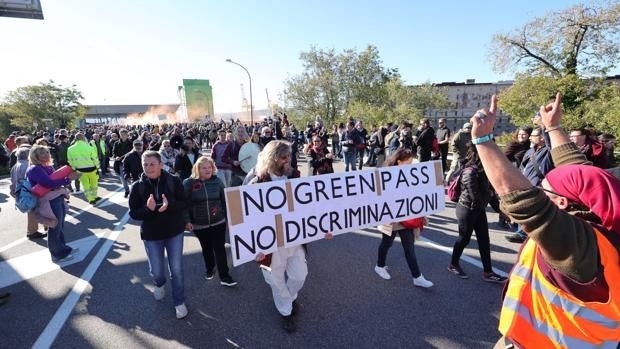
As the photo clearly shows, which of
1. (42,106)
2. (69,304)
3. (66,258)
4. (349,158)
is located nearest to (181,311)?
(69,304)

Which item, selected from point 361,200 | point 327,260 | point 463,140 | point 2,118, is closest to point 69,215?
point 327,260

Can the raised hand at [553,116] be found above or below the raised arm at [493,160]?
above

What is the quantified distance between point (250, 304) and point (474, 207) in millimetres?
2911

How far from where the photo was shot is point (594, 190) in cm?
131

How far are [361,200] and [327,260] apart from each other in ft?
5.38

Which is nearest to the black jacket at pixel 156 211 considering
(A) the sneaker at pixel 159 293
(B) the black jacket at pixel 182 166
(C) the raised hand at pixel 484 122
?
(A) the sneaker at pixel 159 293

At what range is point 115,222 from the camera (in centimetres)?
706

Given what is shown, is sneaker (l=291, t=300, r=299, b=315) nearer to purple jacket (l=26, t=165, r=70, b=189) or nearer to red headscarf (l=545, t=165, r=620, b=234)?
red headscarf (l=545, t=165, r=620, b=234)

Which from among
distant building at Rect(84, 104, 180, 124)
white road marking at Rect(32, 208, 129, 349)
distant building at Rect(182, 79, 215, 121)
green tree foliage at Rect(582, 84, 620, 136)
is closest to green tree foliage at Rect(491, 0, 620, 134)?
green tree foliage at Rect(582, 84, 620, 136)

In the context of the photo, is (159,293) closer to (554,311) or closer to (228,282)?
(228,282)

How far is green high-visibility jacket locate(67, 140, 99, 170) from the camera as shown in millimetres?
7988

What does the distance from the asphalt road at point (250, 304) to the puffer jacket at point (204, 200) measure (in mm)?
927

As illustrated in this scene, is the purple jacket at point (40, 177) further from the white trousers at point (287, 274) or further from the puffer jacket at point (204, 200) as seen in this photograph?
the white trousers at point (287, 274)

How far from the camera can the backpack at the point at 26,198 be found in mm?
4508
